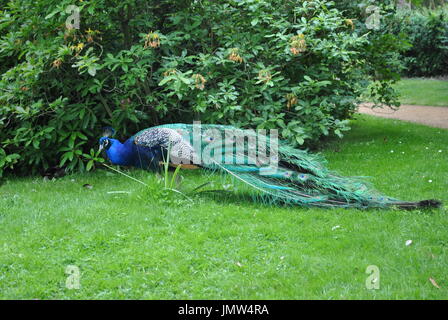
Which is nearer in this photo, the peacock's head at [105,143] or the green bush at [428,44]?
the peacock's head at [105,143]

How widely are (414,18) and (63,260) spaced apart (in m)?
17.1

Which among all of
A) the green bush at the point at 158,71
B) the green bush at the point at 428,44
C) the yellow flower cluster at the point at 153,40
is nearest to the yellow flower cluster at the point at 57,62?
the green bush at the point at 158,71

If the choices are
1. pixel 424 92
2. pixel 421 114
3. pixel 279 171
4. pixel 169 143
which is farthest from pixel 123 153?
pixel 424 92

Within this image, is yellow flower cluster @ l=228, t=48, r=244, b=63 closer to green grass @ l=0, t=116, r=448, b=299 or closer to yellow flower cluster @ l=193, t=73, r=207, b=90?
yellow flower cluster @ l=193, t=73, r=207, b=90

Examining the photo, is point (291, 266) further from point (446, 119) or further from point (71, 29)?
point (446, 119)

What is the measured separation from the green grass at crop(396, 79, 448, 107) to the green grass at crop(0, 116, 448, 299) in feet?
27.3

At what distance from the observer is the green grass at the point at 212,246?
12.2ft

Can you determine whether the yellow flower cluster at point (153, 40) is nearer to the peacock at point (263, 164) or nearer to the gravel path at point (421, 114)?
the peacock at point (263, 164)

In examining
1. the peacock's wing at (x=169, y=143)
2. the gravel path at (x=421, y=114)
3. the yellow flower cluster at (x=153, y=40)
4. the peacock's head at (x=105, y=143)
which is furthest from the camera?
the gravel path at (x=421, y=114)

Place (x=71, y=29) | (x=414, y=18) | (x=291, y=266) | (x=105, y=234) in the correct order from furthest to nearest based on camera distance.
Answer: (x=414, y=18) < (x=71, y=29) < (x=105, y=234) < (x=291, y=266)

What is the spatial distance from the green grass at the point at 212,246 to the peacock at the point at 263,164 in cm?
13

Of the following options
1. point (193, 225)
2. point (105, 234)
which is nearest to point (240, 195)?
point (193, 225)

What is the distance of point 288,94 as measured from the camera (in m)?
7.07

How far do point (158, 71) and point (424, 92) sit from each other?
10729 mm
